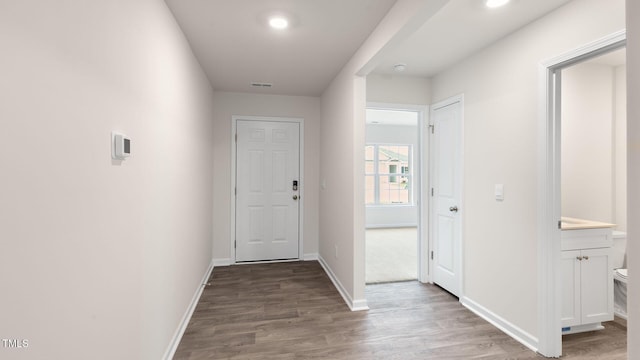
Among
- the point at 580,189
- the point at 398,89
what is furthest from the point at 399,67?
the point at 580,189

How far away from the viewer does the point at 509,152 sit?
2332 millimetres

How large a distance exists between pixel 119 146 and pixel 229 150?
2879 millimetres

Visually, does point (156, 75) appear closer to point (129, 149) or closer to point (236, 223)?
point (129, 149)

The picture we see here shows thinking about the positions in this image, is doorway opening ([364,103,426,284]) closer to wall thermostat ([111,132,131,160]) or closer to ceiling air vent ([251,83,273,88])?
ceiling air vent ([251,83,273,88])

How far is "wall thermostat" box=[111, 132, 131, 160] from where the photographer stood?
1246 mm

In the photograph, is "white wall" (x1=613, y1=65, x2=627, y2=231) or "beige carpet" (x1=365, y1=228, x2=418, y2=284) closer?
"white wall" (x1=613, y1=65, x2=627, y2=231)

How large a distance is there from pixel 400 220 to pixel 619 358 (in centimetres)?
540

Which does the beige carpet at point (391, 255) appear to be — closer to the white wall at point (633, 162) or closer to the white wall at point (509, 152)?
the white wall at point (509, 152)

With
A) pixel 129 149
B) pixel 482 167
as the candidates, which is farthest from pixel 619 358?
pixel 129 149

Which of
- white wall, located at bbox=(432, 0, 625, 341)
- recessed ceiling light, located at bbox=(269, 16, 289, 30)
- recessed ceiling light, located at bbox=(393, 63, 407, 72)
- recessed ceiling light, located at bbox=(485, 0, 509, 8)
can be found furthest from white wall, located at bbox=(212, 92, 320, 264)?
recessed ceiling light, located at bbox=(485, 0, 509, 8)

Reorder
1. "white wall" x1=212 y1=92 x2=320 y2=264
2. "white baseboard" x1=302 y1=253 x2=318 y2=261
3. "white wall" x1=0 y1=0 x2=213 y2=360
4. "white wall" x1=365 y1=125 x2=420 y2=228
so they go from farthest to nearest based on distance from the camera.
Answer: "white wall" x1=365 y1=125 x2=420 y2=228
"white baseboard" x1=302 y1=253 x2=318 y2=261
"white wall" x1=212 y1=92 x2=320 y2=264
"white wall" x1=0 y1=0 x2=213 y2=360

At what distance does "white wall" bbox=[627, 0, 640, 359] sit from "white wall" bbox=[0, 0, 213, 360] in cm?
168

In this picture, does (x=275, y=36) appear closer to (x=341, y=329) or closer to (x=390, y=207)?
(x=341, y=329)

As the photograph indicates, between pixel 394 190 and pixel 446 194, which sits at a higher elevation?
pixel 446 194
